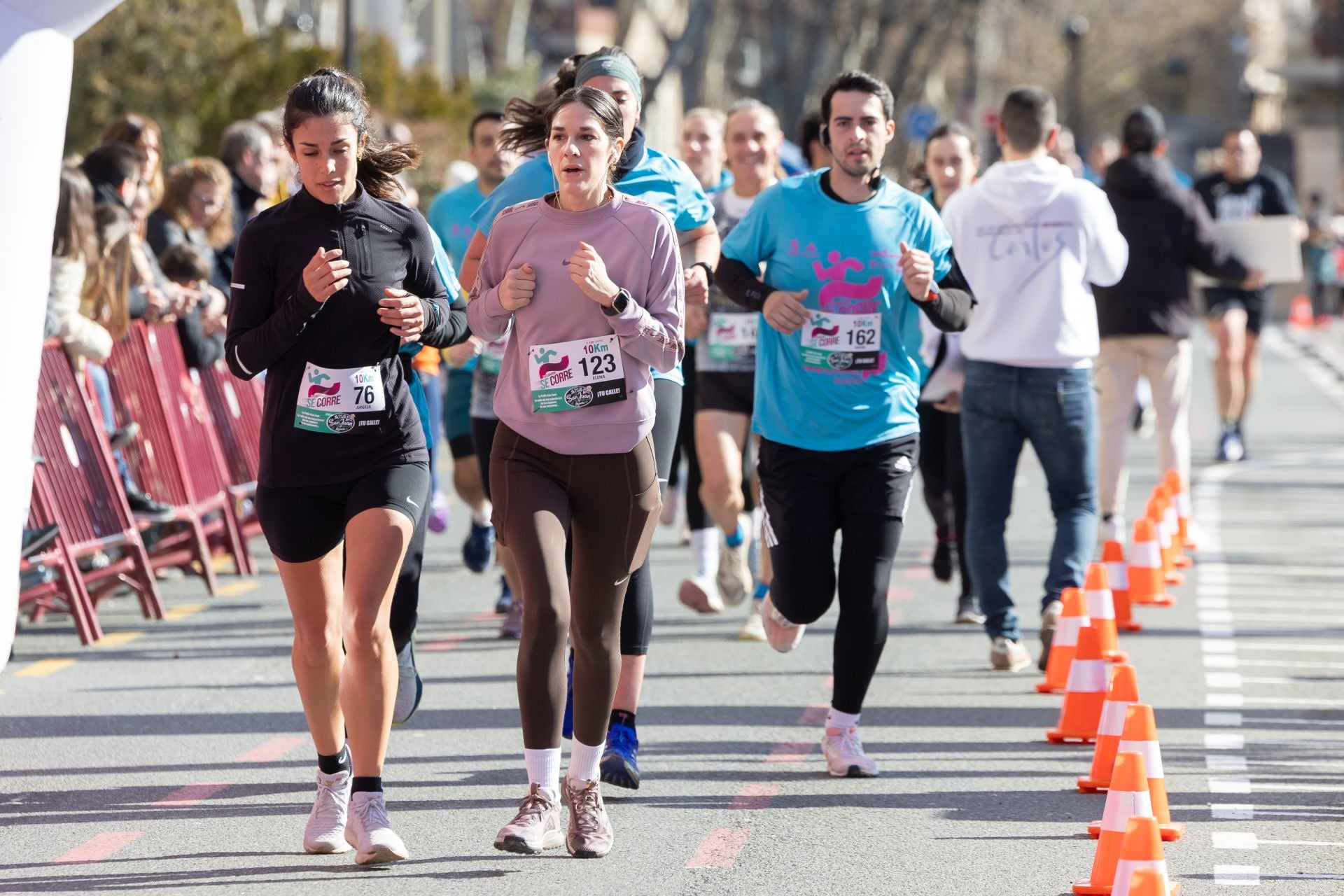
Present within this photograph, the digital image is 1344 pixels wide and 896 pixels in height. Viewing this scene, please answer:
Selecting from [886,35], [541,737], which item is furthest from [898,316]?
[886,35]

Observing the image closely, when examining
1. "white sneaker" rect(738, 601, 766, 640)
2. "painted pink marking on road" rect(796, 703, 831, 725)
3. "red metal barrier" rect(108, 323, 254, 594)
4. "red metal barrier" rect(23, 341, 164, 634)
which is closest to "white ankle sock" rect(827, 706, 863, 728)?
"painted pink marking on road" rect(796, 703, 831, 725)

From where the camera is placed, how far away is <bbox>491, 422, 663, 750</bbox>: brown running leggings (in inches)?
226

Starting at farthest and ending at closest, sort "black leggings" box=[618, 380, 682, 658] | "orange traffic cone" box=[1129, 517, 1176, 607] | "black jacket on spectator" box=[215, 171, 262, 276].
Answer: "black jacket on spectator" box=[215, 171, 262, 276]
"orange traffic cone" box=[1129, 517, 1176, 607]
"black leggings" box=[618, 380, 682, 658]

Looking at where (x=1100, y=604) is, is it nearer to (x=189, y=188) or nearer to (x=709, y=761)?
(x=709, y=761)

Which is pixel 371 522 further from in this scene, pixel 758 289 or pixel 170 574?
pixel 170 574

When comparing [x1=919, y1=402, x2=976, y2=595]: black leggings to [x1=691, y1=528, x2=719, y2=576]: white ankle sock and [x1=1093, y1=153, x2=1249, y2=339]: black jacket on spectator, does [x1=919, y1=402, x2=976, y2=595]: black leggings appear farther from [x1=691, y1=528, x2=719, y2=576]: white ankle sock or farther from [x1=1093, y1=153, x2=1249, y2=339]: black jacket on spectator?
[x1=1093, y1=153, x2=1249, y2=339]: black jacket on spectator

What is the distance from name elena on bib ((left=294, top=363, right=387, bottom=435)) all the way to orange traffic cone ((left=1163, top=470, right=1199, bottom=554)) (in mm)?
6496

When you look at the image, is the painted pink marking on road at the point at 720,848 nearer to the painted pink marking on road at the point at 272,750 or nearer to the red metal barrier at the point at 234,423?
the painted pink marking on road at the point at 272,750

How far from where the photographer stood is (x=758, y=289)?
Answer: 22.8 feet

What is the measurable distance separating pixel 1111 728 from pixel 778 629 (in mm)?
1231

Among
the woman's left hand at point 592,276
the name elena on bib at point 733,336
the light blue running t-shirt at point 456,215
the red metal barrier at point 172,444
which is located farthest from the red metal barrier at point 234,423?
the woman's left hand at point 592,276

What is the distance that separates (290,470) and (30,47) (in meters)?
1.20

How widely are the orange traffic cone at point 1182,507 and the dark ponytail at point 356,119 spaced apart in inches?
247

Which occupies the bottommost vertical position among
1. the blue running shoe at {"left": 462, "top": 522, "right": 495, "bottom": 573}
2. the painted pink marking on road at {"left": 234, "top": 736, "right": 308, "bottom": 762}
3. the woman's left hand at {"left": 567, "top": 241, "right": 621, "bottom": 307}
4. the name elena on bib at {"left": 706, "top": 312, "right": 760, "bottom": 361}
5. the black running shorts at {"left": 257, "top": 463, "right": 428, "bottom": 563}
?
the painted pink marking on road at {"left": 234, "top": 736, "right": 308, "bottom": 762}
